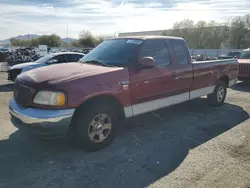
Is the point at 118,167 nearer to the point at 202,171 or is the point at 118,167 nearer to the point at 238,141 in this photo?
the point at 202,171

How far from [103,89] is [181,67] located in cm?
235

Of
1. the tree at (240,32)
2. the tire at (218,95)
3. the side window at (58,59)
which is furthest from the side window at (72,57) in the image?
the tree at (240,32)

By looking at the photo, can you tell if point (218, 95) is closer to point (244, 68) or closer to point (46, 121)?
point (244, 68)

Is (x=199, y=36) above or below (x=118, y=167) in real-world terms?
Result: above

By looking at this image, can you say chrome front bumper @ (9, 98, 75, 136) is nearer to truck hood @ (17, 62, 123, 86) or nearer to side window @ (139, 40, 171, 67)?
truck hood @ (17, 62, 123, 86)

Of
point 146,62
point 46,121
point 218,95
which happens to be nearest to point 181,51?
point 146,62

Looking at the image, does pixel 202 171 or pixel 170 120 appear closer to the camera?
pixel 202 171

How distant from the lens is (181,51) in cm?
580

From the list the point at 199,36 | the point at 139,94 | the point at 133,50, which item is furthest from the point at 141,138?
the point at 199,36

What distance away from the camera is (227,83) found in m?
7.59

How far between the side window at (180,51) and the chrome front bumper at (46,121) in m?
3.02

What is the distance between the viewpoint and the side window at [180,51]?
5641 millimetres

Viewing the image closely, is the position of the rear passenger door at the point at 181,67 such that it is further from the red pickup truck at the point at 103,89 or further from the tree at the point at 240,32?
the tree at the point at 240,32

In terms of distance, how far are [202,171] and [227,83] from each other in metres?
4.73
